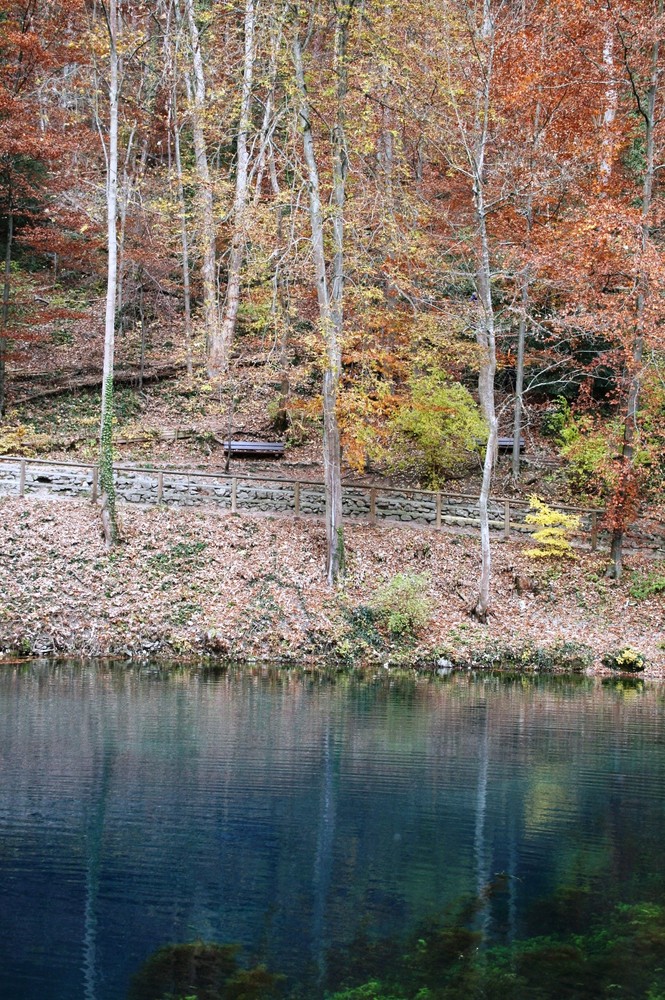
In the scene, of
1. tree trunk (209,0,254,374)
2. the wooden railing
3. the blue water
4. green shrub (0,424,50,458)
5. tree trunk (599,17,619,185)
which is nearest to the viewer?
the blue water

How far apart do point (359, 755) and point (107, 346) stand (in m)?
13.3

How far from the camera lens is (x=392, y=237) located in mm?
21844

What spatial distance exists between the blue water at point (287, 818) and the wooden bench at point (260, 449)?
42.3 ft

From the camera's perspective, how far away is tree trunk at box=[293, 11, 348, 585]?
21.5m

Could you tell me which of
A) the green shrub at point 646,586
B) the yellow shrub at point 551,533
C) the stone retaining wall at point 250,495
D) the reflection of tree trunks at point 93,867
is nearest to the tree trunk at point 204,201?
the stone retaining wall at point 250,495

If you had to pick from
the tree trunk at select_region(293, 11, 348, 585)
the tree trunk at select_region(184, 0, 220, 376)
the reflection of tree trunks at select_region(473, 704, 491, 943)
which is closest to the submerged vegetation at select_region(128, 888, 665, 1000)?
the reflection of tree trunks at select_region(473, 704, 491, 943)

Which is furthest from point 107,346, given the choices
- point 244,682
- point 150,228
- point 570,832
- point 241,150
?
point 570,832

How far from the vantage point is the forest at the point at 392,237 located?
21703 mm

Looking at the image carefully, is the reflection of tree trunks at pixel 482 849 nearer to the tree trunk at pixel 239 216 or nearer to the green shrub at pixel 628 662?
the green shrub at pixel 628 662

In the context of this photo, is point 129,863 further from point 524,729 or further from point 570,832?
point 524,729

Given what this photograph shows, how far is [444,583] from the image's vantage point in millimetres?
22188

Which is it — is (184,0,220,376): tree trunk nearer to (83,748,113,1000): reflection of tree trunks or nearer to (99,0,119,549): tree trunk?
(99,0,119,549): tree trunk

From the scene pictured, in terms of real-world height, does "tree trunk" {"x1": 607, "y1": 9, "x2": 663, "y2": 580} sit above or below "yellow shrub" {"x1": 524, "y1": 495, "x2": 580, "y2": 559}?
above

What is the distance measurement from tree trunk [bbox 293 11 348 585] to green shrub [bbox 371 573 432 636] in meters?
1.64
